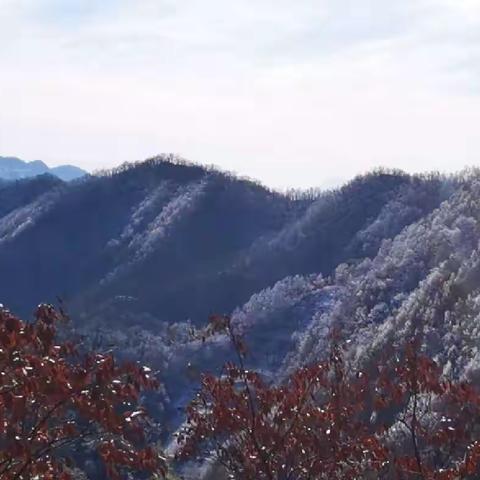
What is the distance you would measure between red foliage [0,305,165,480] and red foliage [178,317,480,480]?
2.51 meters

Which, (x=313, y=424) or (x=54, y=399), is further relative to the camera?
(x=313, y=424)

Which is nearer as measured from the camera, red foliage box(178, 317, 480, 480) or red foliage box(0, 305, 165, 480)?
red foliage box(0, 305, 165, 480)

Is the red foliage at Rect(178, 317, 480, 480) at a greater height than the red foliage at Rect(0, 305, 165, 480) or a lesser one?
lesser

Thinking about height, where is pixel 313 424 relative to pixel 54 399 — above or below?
below

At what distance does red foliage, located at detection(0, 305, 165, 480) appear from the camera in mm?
A: 10141

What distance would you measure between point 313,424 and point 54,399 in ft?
19.9

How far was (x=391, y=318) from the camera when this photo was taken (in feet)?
586

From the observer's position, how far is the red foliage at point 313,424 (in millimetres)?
14617

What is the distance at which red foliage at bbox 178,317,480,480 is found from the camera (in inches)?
575

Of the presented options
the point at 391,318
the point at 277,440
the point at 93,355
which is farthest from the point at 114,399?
the point at 391,318

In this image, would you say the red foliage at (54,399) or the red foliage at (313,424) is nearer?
the red foliage at (54,399)

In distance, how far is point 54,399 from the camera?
1035 centimetres

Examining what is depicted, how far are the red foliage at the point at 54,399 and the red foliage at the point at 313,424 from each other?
251 cm

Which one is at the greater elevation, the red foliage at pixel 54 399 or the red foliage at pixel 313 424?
the red foliage at pixel 54 399
